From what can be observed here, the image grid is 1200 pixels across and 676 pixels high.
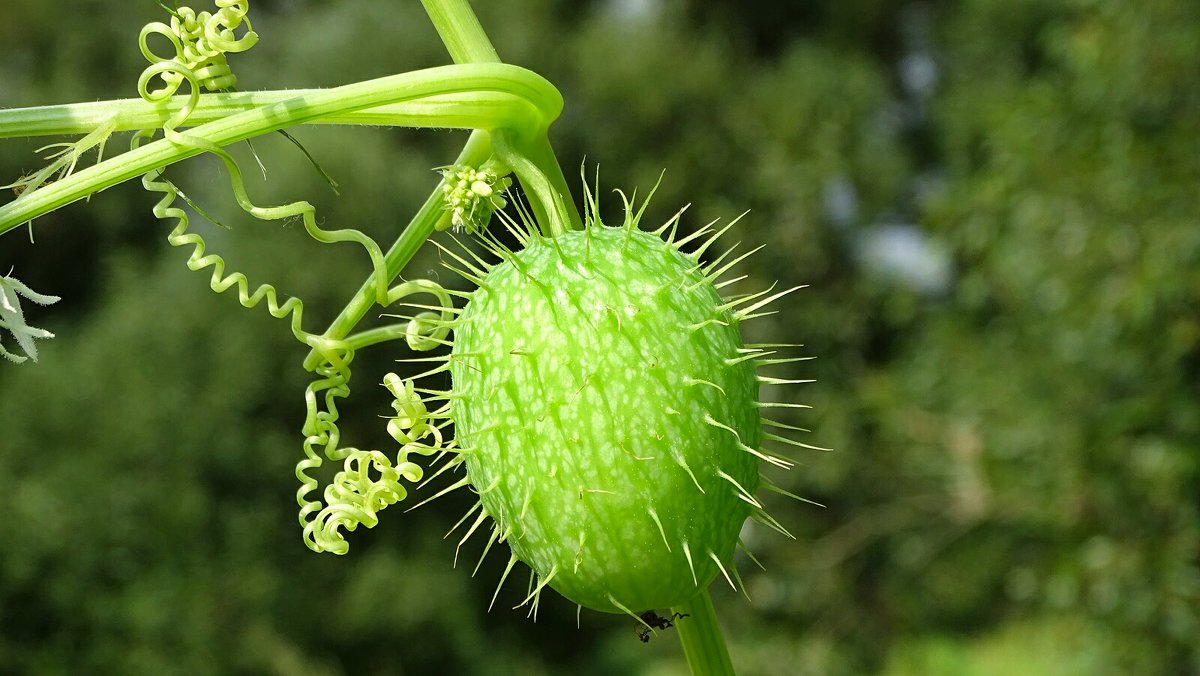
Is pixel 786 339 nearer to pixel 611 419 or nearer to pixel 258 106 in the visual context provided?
pixel 611 419

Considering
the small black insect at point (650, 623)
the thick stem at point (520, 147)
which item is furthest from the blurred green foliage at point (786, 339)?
the thick stem at point (520, 147)

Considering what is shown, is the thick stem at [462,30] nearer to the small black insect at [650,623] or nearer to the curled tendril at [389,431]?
the curled tendril at [389,431]

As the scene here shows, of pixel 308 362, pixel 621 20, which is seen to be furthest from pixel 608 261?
pixel 621 20

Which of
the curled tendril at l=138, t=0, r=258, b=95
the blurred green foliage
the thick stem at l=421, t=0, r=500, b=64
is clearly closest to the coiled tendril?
the curled tendril at l=138, t=0, r=258, b=95

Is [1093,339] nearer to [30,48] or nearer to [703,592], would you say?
[703,592]

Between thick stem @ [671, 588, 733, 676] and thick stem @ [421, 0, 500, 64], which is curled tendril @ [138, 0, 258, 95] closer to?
thick stem @ [421, 0, 500, 64]
